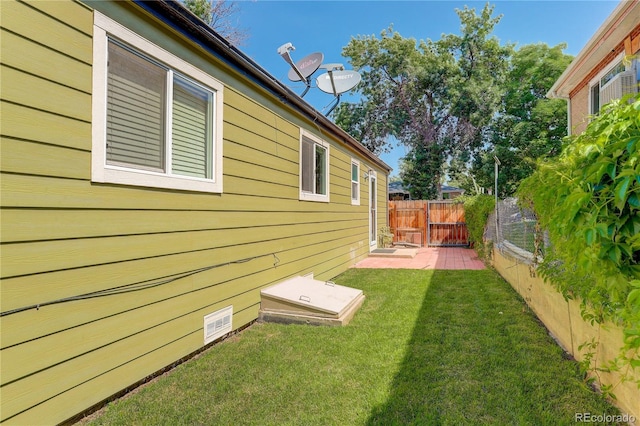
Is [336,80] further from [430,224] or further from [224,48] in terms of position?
[430,224]

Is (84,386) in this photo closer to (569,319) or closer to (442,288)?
(569,319)

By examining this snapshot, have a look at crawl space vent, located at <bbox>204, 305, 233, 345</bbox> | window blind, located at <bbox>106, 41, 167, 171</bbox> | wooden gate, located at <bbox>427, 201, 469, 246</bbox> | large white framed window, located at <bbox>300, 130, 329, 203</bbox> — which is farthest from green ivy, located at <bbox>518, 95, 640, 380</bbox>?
wooden gate, located at <bbox>427, 201, 469, 246</bbox>

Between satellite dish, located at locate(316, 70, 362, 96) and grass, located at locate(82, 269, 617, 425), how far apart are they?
5.30 m

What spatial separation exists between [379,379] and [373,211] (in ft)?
28.0

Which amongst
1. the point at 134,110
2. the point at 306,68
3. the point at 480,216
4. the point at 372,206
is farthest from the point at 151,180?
the point at 480,216

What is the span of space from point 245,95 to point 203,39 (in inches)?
33.7

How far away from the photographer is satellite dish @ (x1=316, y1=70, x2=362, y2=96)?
750 centimetres

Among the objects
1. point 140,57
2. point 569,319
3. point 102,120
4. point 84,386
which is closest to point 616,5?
point 569,319

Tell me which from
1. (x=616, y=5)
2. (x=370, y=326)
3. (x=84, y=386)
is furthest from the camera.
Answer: (x=616, y=5)

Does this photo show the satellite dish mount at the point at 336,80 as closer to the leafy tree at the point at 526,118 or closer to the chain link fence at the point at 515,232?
the chain link fence at the point at 515,232

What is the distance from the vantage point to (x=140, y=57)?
8.84 feet

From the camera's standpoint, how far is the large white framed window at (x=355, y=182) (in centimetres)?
880

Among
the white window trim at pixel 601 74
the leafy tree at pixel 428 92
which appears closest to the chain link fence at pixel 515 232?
the white window trim at pixel 601 74

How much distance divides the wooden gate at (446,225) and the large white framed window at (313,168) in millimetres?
9434
